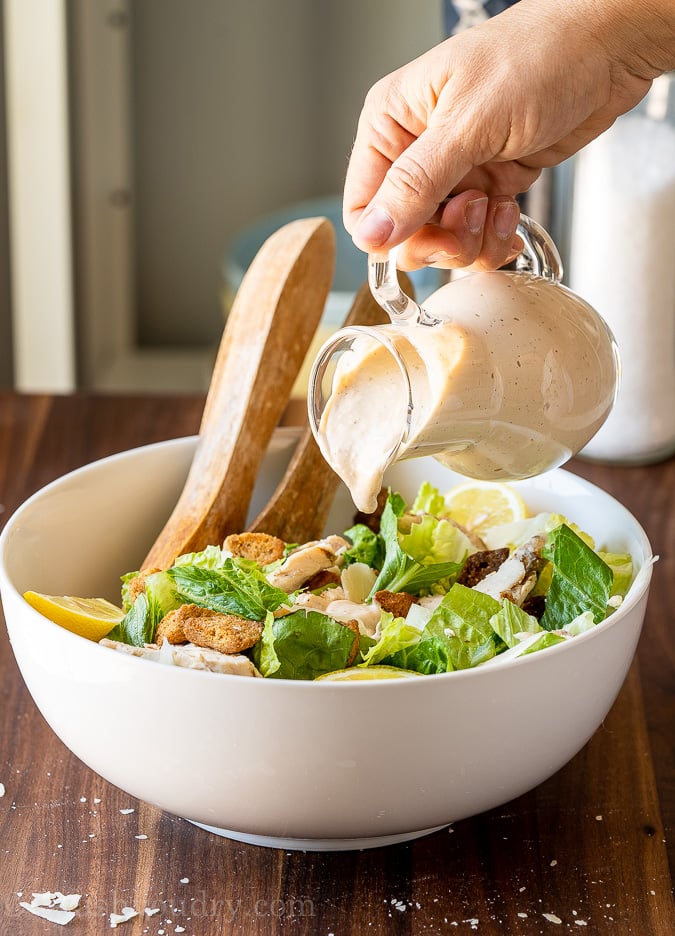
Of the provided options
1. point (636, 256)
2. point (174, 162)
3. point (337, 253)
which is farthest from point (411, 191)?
point (174, 162)

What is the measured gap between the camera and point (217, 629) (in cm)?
89

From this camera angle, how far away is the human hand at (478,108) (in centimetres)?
87

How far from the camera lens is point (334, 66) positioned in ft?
11.4

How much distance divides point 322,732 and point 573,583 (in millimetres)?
290

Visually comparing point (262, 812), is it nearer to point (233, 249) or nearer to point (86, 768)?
point (86, 768)

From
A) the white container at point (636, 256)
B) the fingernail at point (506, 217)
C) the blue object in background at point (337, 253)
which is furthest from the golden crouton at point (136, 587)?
the blue object in background at point (337, 253)

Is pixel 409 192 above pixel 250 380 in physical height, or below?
above

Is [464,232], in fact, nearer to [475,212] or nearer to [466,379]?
[475,212]

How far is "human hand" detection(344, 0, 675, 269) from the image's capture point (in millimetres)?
867

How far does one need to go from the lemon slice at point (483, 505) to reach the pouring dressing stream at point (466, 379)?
24 cm

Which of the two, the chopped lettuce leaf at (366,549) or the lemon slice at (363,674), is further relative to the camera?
the chopped lettuce leaf at (366,549)

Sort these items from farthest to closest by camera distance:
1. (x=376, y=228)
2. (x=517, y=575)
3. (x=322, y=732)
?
1. (x=517, y=575)
2. (x=376, y=228)
3. (x=322, y=732)

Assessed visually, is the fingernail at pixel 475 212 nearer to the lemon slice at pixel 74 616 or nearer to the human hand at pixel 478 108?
the human hand at pixel 478 108

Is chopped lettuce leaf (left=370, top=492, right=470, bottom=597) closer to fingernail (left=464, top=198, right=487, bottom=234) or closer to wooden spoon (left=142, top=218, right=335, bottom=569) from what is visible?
wooden spoon (left=142, top=218, right=335, bottom=569)
